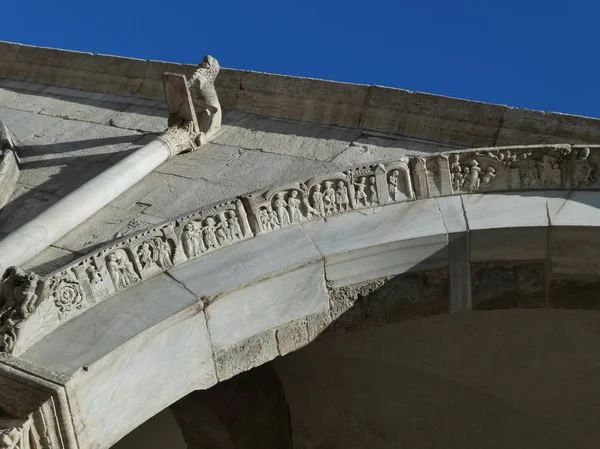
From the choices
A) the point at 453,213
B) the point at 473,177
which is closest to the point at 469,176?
the point at 473,177

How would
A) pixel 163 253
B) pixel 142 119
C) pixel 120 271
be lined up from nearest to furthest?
pixel 120 271 → pixel 163 253 → pixel 142 119

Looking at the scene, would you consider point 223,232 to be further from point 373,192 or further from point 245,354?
point 373,192

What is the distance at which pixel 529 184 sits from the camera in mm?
5840

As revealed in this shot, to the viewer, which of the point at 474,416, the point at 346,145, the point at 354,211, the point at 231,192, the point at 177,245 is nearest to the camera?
the point at 177,245

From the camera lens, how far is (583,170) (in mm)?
5781

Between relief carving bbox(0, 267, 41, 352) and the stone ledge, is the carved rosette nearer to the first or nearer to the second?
relief carving bbox(0, 267, 41, 352)

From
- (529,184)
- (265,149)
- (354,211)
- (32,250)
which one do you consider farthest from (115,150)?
(529,184)

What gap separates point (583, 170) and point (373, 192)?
53.3 inches

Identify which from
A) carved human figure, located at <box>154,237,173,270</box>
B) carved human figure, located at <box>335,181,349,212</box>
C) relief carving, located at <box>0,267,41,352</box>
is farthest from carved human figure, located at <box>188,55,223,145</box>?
relief carving, located at <box>0,267,41,352</box>

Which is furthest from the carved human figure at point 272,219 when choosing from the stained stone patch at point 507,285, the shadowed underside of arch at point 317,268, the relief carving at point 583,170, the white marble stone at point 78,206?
the relief carving at point 583,170

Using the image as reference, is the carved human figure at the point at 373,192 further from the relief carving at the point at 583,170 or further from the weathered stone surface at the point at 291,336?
the relief carving at the point at 583,170

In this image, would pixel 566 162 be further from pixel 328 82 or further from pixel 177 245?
pixel 177 245

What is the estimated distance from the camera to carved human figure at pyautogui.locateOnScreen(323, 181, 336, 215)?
572 cm

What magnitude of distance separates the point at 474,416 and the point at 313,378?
4.28ft
